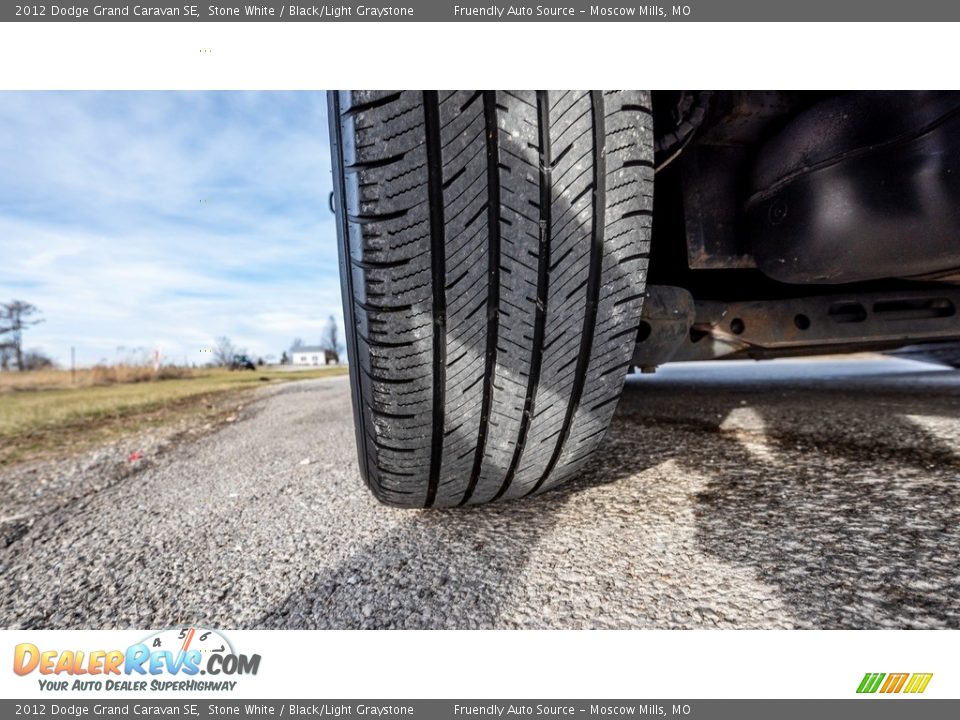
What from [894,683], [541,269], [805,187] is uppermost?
[805,187]

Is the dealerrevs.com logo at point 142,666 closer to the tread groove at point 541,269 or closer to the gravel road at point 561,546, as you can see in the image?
the gravel road at point 561,546

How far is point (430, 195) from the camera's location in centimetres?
61

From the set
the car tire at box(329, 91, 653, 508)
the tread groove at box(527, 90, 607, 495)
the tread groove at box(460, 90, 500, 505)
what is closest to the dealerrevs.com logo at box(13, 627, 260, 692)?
the car tire at box(329, 91, 653, 508)

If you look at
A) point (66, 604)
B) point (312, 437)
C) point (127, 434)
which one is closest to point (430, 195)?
point (66, 604)

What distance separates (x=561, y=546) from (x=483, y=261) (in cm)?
49

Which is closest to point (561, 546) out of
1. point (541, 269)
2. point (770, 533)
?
point (770, 533)

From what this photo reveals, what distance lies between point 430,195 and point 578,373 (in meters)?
0.37

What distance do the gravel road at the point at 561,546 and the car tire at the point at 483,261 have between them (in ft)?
0.61

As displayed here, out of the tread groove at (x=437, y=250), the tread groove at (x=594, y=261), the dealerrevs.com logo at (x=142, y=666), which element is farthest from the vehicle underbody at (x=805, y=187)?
the dealerrevs.com logo at (x=142, y=666)

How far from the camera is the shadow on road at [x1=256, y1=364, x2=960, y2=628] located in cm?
60

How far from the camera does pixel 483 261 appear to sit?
0.65 meters

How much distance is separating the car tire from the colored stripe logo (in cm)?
48

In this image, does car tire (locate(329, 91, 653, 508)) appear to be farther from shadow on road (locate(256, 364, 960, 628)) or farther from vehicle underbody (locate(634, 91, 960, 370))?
vehicle underbody (locate(634, 91, 960, 370))

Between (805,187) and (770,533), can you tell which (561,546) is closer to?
(770,533)
